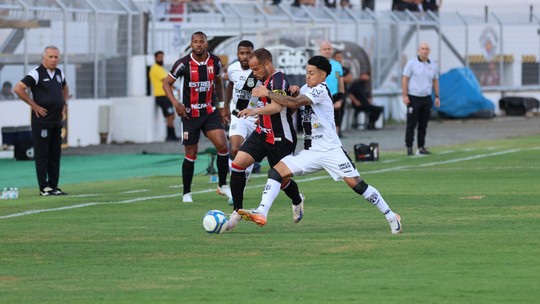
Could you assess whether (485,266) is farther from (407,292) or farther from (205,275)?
(205,275)

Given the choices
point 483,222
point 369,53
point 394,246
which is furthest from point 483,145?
point 394,246

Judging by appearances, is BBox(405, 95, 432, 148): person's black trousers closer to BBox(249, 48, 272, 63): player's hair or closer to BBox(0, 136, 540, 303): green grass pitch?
BBox(0, 136, 540, 303): green grass pitch

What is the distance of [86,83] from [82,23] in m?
1.38

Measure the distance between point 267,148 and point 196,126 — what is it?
3.20 meters

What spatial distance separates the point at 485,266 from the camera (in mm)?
10797

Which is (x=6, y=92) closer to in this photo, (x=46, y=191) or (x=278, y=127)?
(x=46, y=191)

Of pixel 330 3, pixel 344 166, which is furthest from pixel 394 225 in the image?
pixel 330 3

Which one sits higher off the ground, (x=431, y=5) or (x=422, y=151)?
(x=431, y=5)

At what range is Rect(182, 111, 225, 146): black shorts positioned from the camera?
17.5 m

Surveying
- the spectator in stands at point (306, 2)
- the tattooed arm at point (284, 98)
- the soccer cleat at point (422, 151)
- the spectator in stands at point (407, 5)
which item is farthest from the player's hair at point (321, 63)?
the spectator in stands at point (407, 5)

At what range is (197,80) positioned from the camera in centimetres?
1741

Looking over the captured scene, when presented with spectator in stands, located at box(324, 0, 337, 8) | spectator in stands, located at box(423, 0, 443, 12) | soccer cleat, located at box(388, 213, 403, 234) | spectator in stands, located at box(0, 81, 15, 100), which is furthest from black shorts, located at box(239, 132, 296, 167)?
spectator in stands, located at box(423, 0, 443, 12)

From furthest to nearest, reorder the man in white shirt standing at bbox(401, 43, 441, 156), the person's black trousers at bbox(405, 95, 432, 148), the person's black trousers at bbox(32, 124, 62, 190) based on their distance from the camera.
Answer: the person's black trousers at bbox(405, 95, 432, 148) → the man in white shirt standing at bbox(401, 43, 441, 156) → the person's black trousers at bbox(32, 124, 62, 190)

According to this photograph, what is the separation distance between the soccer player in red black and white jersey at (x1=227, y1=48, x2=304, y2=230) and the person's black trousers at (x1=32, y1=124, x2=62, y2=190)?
17.5 ft
